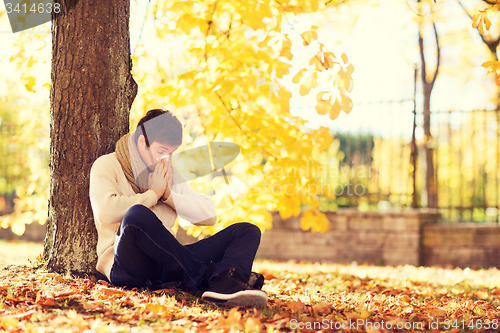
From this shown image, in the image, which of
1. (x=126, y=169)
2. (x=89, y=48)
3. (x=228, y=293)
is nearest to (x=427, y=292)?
(x=228, y=293)

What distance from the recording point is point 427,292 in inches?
153

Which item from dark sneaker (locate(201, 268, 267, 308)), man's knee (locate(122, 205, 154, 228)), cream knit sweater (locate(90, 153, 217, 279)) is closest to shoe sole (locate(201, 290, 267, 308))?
dark sneaker (locate(201, 268, 267, 308))

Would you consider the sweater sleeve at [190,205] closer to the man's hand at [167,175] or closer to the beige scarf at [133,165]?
the man's hand at [167,175]

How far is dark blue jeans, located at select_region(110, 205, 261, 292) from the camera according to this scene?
247 cm

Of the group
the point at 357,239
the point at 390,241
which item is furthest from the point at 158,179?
the point at 390,241

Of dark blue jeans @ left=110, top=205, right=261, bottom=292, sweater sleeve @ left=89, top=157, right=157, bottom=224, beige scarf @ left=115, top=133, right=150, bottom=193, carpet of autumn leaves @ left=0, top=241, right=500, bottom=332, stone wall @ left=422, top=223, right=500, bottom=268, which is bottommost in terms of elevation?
stone wall @ left=422, top=223, right=500, bottom=268

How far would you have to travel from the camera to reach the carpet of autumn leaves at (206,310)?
2055 mm

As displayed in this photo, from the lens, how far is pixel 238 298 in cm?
239

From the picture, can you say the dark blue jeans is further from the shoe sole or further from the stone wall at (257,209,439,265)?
the stone wall at (257,209,439,265)

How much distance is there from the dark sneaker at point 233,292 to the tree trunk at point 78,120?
1.14 m

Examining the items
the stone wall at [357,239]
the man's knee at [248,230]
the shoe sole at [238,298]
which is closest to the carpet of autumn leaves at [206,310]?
the shoe sole at [238,298]

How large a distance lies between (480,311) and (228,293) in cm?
175

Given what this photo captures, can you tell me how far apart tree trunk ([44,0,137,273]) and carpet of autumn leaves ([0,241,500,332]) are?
26cm

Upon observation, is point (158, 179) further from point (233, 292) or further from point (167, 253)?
point (233, 292)
